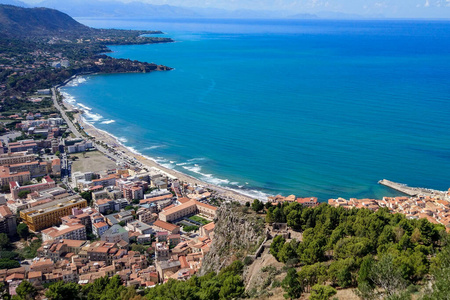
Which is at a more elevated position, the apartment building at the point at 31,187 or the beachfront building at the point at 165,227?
the apartment building at the point at 31,187

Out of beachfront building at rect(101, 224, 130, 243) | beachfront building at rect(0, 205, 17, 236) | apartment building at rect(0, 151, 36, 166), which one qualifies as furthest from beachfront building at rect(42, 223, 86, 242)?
apartment building at rect(0, 151, 36, 166)

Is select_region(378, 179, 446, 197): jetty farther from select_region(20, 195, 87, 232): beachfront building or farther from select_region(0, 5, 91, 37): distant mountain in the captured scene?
select_region(0, 5, 91, 37): distant mountain

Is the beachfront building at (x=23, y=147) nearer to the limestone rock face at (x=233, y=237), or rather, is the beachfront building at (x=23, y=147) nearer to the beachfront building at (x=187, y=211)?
the beachfront building at (x=187, y=211)

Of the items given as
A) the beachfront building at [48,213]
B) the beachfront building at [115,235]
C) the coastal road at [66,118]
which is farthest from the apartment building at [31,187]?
the coastal road at [66,118]

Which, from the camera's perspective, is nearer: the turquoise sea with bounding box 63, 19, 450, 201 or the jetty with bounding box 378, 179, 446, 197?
the jetty with bounding box 378, 179, 446, 197

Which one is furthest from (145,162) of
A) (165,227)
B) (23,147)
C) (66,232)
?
(66,232)

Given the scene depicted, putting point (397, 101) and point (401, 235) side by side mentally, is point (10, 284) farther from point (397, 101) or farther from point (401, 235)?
point (397, 101)

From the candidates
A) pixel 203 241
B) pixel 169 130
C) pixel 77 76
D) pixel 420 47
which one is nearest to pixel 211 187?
pixel 203 241
